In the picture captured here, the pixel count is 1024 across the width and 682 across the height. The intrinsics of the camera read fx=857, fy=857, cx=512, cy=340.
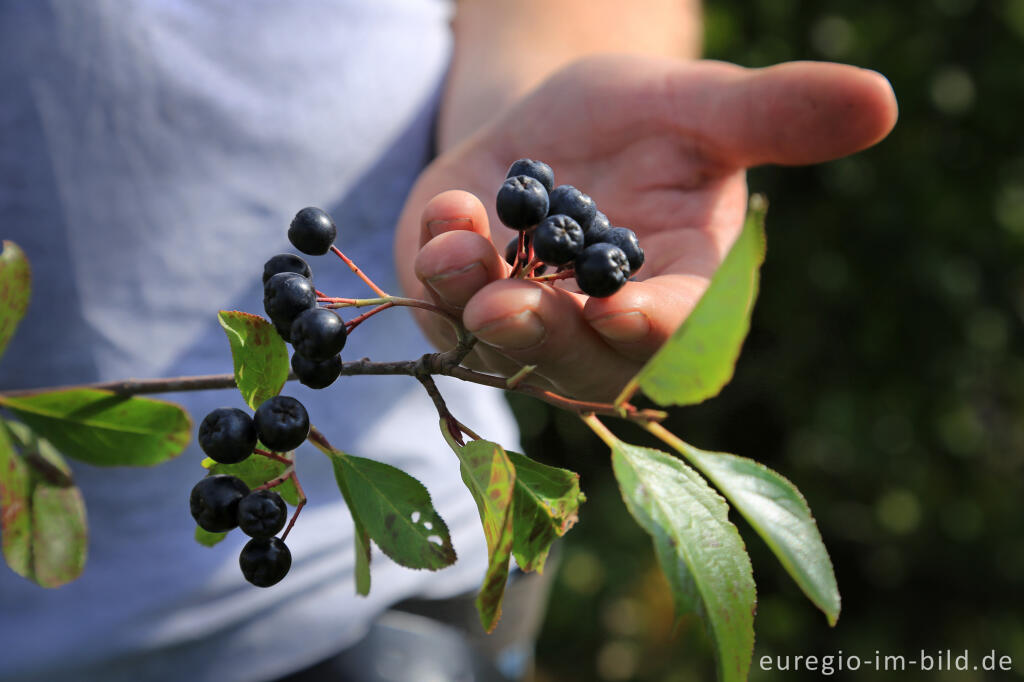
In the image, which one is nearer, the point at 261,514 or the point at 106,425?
the point at 261,514

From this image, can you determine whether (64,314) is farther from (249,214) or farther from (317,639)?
(317,639)

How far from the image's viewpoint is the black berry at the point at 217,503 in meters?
0.59

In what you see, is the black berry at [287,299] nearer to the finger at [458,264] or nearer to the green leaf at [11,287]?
the finger at [458,264]

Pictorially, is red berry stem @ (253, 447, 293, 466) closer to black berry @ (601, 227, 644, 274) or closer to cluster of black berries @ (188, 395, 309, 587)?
cluster of black berries @ (188, 395, 309, 587)

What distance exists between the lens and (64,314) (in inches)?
41.2

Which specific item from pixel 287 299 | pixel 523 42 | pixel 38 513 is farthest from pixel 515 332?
pixel 523 42

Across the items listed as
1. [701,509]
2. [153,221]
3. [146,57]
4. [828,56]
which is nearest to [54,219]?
[153,221]

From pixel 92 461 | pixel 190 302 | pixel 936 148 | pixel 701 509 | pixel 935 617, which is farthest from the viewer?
pixel 935 617

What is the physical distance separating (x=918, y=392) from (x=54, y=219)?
2219 mm

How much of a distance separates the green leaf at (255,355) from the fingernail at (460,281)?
0.37 ft

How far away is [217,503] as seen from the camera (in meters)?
0.59

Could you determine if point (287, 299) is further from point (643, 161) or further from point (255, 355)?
point (643, 161)

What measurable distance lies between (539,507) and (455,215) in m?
0.21

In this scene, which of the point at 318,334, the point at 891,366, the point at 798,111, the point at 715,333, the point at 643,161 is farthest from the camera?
the point at 891,366
